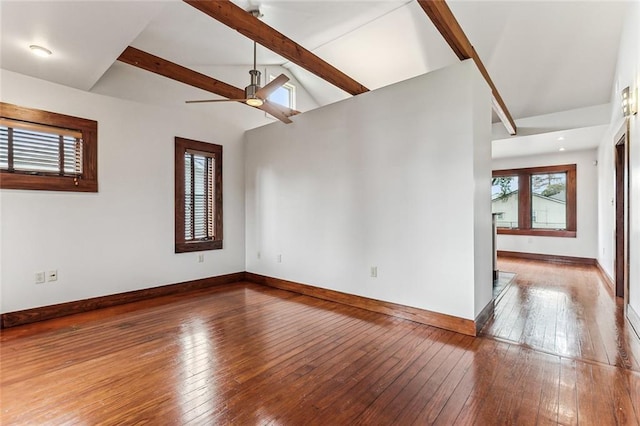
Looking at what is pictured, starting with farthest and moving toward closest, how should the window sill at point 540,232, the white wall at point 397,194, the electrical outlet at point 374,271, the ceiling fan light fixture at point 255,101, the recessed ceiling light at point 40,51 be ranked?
1. the window sill at point 540,232
2. the electrical outlet at point 374,271
3. the ceiling fan light fixture at point 255,101
4. the white wall at point 397,194
5. the recessed ceiling light at point 40,51

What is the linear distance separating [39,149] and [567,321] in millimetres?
6252

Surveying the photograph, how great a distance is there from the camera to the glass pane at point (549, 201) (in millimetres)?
7059

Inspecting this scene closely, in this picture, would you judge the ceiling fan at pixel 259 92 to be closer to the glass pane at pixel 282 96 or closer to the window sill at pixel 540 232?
the glass pane at pixel 282 96

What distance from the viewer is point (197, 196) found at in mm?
4859

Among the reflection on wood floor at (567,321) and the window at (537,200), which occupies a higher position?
the window at (537,200)

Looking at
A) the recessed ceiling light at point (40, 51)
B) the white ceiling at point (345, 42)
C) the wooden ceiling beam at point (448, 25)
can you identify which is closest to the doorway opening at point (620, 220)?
the white ceiling at point (345, 42)

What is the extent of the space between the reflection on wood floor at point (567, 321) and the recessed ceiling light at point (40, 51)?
5063mm

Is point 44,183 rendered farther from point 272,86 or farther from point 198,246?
point 272,86

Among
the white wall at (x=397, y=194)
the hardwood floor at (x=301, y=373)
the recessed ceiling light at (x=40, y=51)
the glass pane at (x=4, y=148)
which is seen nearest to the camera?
the hardwood floor at (x=301, y=373)

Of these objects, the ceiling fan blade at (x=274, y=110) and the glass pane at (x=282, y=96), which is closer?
the ceiling fan blade at (x=274, y=110)

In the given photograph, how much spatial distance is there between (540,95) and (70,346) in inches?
279

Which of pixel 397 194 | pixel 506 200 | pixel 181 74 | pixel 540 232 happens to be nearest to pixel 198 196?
pixel 181 74

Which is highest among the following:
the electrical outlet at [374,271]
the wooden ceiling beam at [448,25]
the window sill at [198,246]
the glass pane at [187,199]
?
the wooden ceiling beam at [448,25]

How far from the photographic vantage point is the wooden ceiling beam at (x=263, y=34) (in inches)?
100
